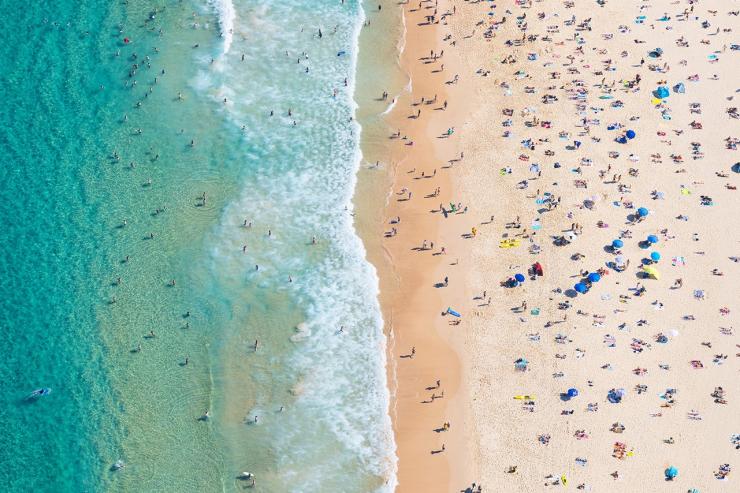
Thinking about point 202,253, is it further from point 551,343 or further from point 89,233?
point 551,343

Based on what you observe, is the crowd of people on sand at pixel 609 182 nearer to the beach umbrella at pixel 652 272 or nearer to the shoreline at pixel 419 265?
the beach umbrella at pixel 652 272

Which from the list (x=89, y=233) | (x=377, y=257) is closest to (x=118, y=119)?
(x=89, y=233)

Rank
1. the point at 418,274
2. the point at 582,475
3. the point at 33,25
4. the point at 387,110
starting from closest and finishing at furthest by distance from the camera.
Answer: the point at 582,475
the point at 418,274
the point at 387,110
the point at 33,25

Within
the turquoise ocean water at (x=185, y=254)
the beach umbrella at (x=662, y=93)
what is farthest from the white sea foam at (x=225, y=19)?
the beach umbrella at (x=662, y=93)

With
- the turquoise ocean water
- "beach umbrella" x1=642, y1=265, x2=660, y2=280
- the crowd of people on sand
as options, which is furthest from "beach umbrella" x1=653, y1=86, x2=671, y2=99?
the turquoise ocean water

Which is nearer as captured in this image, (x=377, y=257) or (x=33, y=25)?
(x=377, y=257)

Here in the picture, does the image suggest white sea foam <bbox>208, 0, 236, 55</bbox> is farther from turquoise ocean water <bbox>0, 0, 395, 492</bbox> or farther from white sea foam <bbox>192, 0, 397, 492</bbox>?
white sea foam <bbox>192, 0, 397, 492</bbox>

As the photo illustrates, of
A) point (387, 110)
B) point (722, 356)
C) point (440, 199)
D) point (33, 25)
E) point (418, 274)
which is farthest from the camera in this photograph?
point (33, 25)
